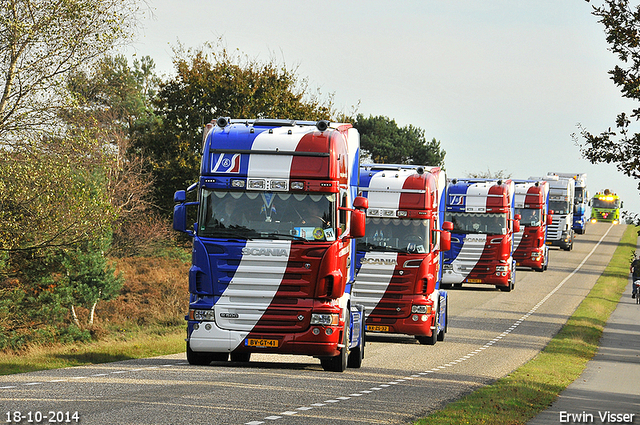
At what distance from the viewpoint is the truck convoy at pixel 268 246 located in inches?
569

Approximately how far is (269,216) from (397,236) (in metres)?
7.57

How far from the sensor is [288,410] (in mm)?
11445

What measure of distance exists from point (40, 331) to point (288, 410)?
94.7ft

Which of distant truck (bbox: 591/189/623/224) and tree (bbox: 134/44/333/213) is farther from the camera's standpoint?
distant truck (bbox: 591/189/623/224)

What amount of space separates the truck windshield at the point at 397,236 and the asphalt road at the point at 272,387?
236 centimetres

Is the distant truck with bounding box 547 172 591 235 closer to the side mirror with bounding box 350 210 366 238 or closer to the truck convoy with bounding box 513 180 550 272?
the truck convoy with bounding box 513 180 550 272

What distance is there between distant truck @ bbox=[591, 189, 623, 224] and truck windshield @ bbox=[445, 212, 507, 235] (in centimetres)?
5670

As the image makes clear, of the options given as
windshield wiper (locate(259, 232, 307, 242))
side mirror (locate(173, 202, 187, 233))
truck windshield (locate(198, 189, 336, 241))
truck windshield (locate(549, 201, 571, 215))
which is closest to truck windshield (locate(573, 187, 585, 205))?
truck windshield (locate(549, 201, 571, 215))

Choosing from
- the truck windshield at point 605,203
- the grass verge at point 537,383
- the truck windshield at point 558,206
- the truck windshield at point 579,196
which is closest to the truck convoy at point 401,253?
the grass verge at point 537,383

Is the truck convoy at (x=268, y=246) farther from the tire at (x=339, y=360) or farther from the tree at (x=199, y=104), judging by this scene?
the tree at (x=199, y=104)

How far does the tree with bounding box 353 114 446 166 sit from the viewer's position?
8894 centimetres

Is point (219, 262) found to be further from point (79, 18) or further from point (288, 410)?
point (79, 18)

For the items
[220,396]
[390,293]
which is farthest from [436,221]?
[220,396]

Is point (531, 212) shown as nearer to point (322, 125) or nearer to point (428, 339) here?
point (428, 339)
